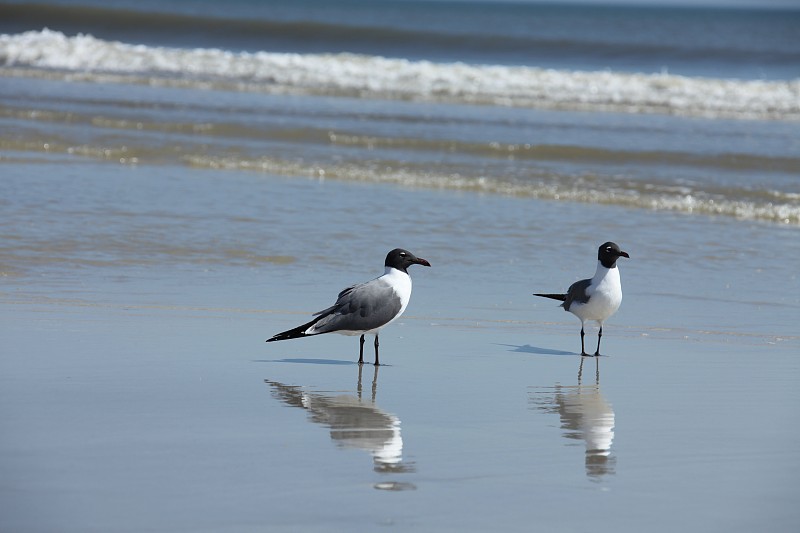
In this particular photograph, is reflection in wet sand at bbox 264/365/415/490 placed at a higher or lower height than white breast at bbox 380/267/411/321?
lower

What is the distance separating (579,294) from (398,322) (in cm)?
98

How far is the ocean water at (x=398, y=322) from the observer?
11.8 feet

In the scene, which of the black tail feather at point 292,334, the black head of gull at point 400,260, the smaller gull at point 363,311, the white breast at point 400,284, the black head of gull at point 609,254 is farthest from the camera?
the black head of gull at point 609,254

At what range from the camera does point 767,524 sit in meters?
3.41

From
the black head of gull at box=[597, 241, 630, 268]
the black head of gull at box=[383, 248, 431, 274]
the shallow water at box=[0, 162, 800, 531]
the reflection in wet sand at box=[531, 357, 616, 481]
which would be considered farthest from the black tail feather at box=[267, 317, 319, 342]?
the black head of gull at box=[597, 241, 630, 268]

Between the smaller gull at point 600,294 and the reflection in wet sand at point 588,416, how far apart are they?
56 cm

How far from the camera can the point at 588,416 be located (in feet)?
15.0

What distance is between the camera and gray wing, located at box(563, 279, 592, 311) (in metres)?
5.94

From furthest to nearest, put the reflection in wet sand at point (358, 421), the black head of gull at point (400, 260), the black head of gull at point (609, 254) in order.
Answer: the black head of gull at point (609, 254), the black head of gull at point (400, 260), the reflection in wet sand at point (358, 421)

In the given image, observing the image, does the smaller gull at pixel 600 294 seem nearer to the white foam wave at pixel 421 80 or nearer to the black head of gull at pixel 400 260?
the black head of gull at pixel 400 260

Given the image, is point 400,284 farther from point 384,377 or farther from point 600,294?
point 600,294

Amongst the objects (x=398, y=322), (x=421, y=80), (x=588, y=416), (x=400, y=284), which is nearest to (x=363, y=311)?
(x=400, y=284)

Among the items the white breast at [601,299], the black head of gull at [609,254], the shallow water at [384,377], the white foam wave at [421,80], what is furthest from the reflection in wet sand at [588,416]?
the white foam wave at [421,80]

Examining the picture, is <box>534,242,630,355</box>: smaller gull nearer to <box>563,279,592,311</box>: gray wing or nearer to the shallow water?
<box>563,279,592,311</box>: gray wing
